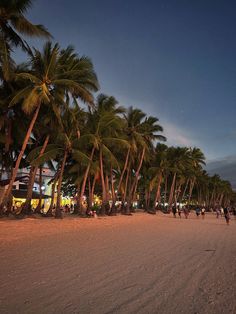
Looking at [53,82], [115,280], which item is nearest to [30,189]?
[53,82]

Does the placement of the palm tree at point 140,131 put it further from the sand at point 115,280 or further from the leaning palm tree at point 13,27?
the sand at point 115,280

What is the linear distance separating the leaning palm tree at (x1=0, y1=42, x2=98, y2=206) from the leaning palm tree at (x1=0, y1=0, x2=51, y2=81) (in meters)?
2.25

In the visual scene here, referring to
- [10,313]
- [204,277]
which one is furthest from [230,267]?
[10,313]

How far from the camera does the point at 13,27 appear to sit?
57.6 ft

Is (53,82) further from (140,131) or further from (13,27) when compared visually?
(140,131)

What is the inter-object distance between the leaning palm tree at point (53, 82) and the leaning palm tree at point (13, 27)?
225 cm

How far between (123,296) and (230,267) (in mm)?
4000

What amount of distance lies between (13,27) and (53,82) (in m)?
4.73

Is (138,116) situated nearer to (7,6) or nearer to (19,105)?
(19,105)

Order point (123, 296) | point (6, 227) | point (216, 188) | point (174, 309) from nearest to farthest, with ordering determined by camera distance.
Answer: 1. point (174, 309)
2. point (123, 296)
3. point (6, 227)
4. point (216, 188)

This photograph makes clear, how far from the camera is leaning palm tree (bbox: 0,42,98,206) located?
20.4 meters

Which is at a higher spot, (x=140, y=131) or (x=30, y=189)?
(x=140, y=131)

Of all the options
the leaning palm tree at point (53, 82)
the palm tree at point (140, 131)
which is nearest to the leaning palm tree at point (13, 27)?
the leaning palm tree at point (53, 82)

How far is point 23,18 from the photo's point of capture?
17453mm
